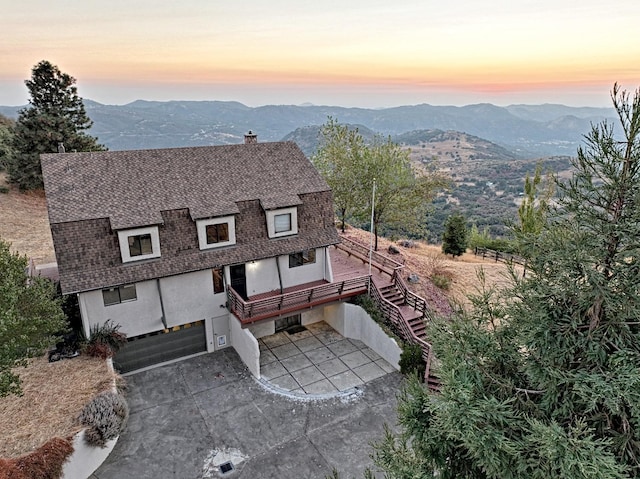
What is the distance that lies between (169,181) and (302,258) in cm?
758

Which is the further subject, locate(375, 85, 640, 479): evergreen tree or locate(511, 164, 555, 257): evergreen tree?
locate(511, 164, 555, 257): evergreen tree

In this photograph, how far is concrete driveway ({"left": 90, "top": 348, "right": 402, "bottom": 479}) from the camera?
13.2 meters

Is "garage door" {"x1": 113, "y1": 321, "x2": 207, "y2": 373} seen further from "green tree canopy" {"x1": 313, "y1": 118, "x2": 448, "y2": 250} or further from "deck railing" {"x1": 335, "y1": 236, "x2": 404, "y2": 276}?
"green tree canopy" {"x1": 313, "y1": 118, "x2": 448, "y2": 250}

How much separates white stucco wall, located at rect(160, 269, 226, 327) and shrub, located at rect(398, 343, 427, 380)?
353 inches

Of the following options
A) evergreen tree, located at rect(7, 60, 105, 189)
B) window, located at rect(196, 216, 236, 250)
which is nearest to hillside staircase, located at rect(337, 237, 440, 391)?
window, located at rect(196, 216, 236, 250)

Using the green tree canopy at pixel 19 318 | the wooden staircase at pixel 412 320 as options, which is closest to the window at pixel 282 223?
the wooden staircase at pixel 412 320

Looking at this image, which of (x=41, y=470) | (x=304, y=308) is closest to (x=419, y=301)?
(x=304, y=308)

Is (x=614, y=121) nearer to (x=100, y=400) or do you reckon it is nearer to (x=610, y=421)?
(x=610, y=421)

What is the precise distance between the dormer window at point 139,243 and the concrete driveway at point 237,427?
555 cm

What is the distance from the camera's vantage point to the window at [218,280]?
1848cm

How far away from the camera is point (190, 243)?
57.7ft

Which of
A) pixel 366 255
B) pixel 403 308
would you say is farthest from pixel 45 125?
pixel 403 308

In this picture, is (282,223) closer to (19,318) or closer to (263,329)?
(263,329)

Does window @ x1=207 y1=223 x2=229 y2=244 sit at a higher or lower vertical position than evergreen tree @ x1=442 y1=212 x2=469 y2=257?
higher
